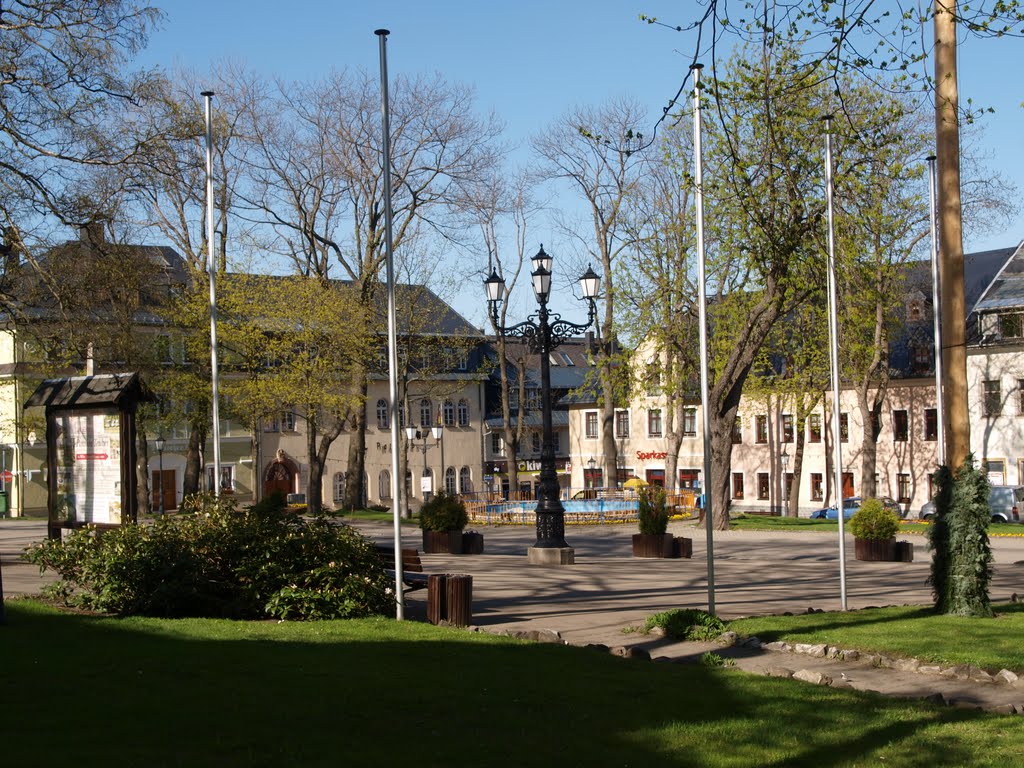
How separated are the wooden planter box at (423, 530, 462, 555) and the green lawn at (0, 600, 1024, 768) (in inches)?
615

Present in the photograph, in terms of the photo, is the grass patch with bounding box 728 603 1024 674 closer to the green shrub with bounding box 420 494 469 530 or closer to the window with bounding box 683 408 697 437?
the green shrub with bounding box 420 494 469 530

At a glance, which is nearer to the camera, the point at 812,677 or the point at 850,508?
the point at 812,677

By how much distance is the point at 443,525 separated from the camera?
2762 cm

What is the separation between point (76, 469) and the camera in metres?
19.6

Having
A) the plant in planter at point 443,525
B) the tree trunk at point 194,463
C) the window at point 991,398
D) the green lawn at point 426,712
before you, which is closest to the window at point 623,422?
the window at point 991,398

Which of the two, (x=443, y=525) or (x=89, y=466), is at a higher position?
(x=89, y=466)

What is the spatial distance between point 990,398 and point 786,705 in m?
51.4

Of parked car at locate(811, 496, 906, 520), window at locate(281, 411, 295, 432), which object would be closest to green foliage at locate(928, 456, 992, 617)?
parked car at locate(811, 496, 906, 520)

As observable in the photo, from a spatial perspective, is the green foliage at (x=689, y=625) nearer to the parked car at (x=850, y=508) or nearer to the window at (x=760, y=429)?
the parked car at (x=850, y=508)

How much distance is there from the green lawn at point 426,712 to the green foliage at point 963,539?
15.9ft

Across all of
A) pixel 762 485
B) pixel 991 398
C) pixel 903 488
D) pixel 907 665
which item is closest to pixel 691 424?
pixel 762 485

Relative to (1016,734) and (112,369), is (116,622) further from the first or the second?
(112,369)

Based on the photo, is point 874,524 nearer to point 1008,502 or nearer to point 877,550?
point 877,550

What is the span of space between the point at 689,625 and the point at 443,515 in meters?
15.0
